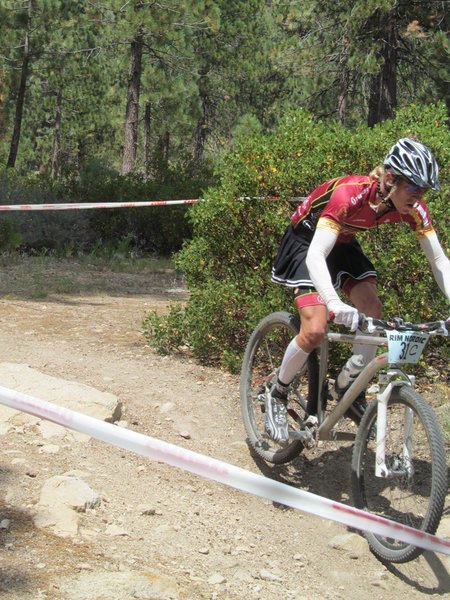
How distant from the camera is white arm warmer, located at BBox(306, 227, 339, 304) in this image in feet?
11.6

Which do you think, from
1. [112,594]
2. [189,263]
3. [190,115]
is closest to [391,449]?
[112,594]

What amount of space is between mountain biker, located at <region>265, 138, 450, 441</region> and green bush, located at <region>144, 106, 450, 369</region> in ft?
4.15

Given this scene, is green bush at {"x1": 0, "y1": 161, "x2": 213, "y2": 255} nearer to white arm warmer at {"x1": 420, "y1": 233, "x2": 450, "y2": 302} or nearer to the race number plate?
white arm warmer at {"x1": 420, "y1": 233, "x2": 450, "y2": 302}

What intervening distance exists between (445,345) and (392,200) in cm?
224

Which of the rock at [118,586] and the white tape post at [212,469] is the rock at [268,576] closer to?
the rock at [118,586]

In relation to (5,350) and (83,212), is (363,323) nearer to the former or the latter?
(5,350)

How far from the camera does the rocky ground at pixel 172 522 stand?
2980 mm

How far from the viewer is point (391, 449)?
11.2ft

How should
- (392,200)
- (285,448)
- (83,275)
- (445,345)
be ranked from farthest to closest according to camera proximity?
(83,275) < (445,345) < (285,448) < (392,200)

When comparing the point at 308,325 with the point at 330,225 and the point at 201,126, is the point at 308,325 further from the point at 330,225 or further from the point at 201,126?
the point at 201,126

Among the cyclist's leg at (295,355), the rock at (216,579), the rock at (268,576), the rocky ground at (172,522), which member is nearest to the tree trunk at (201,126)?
the rocky ground at (172,522)

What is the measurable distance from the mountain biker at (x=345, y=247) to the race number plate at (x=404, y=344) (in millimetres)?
194

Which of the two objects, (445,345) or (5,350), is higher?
(445,345)

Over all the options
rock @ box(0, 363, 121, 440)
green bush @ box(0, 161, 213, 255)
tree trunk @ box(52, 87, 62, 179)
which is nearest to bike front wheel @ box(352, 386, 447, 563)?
rock @ box(0, 363, 121, 440)
